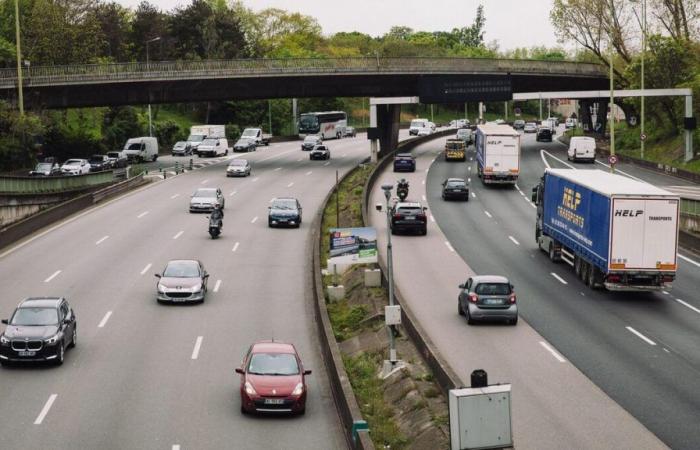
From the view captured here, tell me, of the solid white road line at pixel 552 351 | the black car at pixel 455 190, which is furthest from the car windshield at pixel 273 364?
the black car at pixel 455 190

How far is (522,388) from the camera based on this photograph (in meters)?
26.7

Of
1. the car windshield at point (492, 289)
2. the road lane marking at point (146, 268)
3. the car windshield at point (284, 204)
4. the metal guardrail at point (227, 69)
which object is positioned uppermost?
the metal guardrail at point (227, 69)

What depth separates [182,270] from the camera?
3888 cm

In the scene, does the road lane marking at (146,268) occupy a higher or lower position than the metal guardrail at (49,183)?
lower

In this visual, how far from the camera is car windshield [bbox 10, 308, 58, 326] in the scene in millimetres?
29609

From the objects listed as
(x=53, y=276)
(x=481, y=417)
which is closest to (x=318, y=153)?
(x=53, y=276)

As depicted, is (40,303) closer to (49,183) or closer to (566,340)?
(566,340)

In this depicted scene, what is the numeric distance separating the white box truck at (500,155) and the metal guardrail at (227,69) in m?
18.4

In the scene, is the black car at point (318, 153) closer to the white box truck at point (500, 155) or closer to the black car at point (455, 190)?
the white box truck at point (500, 155)

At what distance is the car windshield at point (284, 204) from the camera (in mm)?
57888

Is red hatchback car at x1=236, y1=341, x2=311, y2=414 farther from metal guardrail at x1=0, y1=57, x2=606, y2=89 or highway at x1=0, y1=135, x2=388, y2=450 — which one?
metal guardrail at x1=0, y1=57, x2=606, y2=89

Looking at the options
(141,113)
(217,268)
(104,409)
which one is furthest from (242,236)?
(141,113)

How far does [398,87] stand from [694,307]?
61858 millimetres

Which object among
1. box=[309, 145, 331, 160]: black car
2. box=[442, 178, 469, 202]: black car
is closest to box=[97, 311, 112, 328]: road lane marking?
box=[442, 178, 469, 202]: black car
